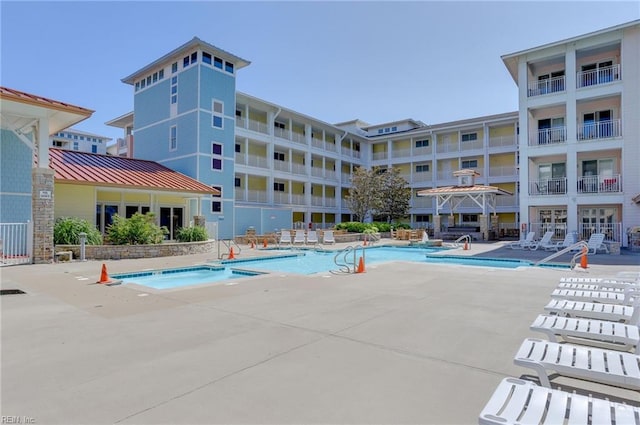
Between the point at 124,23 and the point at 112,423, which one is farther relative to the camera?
the point at 124,23

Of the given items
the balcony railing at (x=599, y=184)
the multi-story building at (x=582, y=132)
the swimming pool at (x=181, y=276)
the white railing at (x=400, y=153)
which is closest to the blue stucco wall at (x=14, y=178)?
the swimming pool at (x=181, y=276)

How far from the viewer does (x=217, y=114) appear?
27.7 metres

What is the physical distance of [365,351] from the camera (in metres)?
4.41

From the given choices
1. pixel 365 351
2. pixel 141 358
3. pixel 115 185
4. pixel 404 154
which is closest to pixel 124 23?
pixel 115 185

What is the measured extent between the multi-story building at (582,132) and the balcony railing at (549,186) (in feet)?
0.19

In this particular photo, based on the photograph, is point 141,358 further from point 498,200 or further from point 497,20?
point 498,200

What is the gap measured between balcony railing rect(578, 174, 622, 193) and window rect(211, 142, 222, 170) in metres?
24.1

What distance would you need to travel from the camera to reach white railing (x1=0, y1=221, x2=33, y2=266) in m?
12.7

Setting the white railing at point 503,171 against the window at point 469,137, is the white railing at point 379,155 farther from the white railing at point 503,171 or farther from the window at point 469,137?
the white railing at point 503,171

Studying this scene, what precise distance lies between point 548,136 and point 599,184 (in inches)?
168

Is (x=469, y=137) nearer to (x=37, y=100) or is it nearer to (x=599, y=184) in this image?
(x=599, y=184)

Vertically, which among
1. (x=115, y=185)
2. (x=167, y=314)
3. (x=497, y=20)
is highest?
(x=497, y=20)

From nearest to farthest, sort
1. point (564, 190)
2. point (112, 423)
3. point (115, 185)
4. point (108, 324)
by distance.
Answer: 1. point (112, 423)
2. point (108, 324)
3. point (115, 185)
4. point (564, 190)

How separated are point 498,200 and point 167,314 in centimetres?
3646
